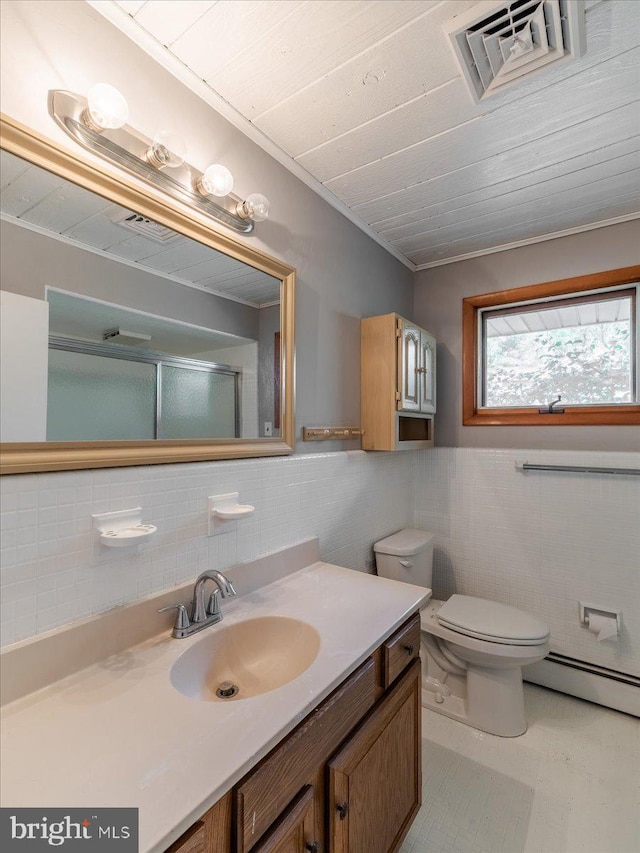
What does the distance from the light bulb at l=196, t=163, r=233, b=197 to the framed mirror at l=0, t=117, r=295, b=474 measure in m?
0.09

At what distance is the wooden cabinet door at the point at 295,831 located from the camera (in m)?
0.74

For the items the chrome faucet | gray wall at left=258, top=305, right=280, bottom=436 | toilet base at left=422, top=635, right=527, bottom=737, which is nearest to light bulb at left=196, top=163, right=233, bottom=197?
gray wall at left=258, top=305, right=280, bottom=436

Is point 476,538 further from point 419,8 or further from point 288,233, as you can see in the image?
point 419,8

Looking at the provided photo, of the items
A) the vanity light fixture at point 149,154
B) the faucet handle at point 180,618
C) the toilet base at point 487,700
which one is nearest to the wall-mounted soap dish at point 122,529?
the faucet handle at point 180,618

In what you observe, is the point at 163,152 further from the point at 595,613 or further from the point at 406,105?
the point at 595,613

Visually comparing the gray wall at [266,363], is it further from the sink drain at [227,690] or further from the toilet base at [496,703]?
the toilet base at [496,703]

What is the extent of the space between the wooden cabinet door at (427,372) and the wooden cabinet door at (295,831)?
1.63m

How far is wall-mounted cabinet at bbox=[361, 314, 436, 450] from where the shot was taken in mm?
1892

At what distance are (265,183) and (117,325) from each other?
31.2 inches

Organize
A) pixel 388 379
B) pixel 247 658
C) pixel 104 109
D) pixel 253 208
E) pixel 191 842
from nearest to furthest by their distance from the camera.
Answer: pixel 191 842, pixel 104 109, pixel 247 658, pixel 253 208, pixel 388 379

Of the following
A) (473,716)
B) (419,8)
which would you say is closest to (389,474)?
(473,716)

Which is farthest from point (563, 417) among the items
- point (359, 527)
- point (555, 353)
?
point (359, 527)

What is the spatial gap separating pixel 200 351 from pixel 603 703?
2.37 metres

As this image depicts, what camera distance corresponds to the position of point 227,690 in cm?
103
